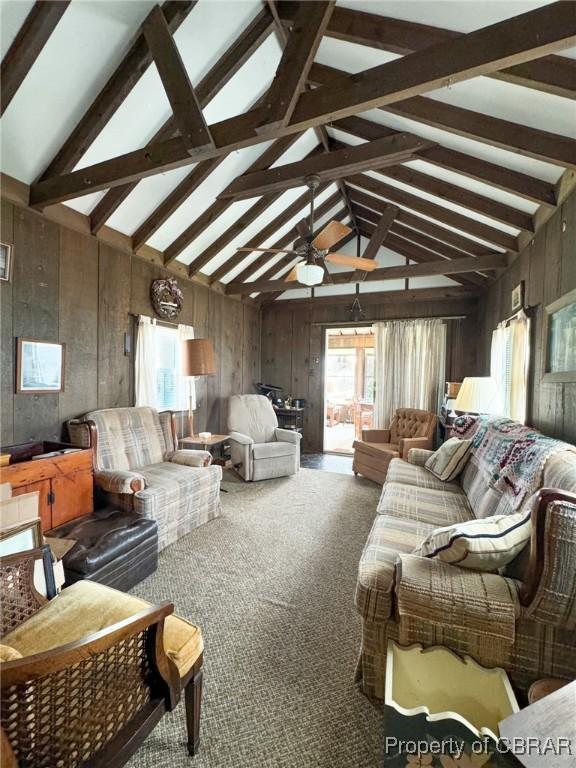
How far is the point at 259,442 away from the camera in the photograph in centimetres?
472

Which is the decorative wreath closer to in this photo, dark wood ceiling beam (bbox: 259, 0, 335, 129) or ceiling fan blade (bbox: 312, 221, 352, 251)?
ceiling fan blade (bbox: 312, 221, 352, 251)

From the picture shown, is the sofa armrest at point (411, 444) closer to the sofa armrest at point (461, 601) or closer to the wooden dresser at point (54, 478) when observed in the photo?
the sofa armrest at point (461, 601)

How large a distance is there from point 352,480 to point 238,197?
3.66 metres

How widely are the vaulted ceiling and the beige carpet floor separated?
277 centimetres

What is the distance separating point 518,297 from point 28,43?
4.02m

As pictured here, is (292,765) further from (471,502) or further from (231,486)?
(231,486)

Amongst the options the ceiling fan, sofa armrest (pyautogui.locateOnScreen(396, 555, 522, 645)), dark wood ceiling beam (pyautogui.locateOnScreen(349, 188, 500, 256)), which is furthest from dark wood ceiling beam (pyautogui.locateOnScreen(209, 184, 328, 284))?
sofa armrest (pyautogui.locateOnScreen(396, 555, 522, 645))

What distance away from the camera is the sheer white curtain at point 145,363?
145 inches

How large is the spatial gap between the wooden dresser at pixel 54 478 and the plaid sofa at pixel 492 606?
214 centimetres

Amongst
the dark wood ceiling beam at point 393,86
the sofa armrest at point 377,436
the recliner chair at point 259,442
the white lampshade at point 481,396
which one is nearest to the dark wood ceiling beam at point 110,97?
the dark wood ceiling beam at point 393,86

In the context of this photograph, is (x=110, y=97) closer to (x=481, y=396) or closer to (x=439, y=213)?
(x=439, y=213)

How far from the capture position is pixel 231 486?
4.05m

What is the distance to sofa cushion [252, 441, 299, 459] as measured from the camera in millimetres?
4172

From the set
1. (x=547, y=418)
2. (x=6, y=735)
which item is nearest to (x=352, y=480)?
(x=547, y=418)
